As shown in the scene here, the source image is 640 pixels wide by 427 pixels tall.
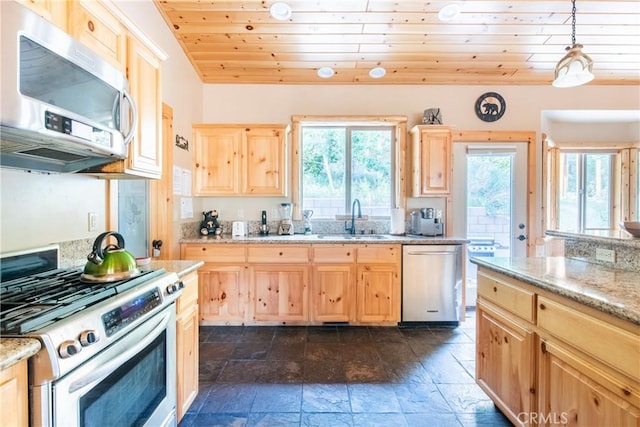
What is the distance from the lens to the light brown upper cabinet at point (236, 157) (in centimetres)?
336

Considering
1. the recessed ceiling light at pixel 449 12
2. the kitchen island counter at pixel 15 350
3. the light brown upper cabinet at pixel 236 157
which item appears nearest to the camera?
the kitchen island counter at pixel 15 350

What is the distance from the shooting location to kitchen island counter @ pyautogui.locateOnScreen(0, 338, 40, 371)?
2.39 ft

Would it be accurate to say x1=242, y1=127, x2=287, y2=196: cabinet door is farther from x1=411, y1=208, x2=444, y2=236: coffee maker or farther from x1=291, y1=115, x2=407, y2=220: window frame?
x1=411, y1=208, x2=444, y2=236: coffee maker

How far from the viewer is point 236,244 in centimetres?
310

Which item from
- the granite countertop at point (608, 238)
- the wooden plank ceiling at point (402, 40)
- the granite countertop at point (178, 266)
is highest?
the wooden plank ceiling at point (402, 40)

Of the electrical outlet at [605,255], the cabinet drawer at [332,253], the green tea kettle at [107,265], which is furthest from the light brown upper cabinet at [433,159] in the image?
the green tea kettle at [107,265]

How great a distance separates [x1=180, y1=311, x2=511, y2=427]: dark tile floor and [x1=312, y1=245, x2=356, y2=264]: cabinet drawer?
2.36ft

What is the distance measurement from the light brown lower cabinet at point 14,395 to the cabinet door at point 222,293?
7.51 ft

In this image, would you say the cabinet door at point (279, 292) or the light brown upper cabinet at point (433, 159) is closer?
the cabinet door at point (279, 292)

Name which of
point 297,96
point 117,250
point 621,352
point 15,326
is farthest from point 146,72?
point 621,352

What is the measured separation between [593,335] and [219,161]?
3.33 meters

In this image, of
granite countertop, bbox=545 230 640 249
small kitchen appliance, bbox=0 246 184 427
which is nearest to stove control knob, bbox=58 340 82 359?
small kitchen appliance, bbox=0 246 184 427

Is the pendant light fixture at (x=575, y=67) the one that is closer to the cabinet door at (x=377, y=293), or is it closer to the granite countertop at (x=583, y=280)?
the granite countertop at (x=583, y=280)

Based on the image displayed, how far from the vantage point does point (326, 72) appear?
3.45 m
